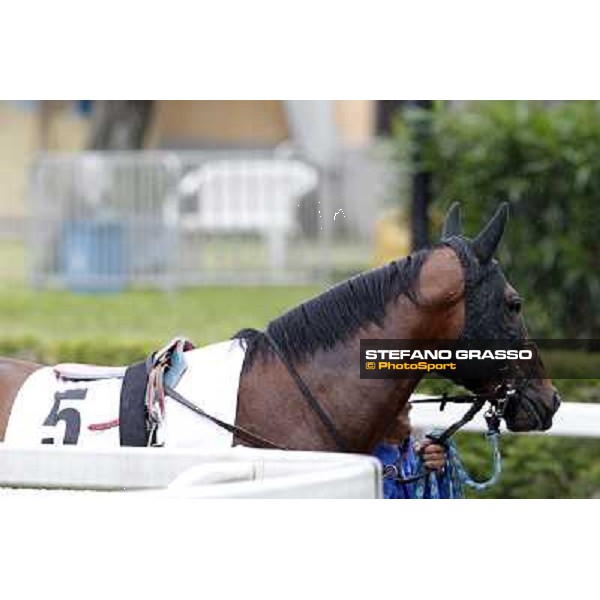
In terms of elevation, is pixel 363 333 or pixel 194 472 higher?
pixel 363 333

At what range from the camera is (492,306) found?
4078 mm

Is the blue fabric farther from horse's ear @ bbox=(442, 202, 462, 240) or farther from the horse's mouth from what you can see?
horse's ear @ bbox=(442, 202, 462, 240)

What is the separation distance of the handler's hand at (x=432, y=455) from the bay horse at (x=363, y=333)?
8.2 inches

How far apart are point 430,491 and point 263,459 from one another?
86 centimetres

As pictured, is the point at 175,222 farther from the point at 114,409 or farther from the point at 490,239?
the point at 490,239

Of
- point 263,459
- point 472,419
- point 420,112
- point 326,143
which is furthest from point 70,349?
point 326,143

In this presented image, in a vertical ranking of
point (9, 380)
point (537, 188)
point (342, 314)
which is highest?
point (537, 188)

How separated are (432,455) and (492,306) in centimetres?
49

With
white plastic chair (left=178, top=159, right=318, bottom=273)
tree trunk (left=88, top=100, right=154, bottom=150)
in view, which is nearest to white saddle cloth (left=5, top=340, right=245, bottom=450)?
white plastic chair (left=178, top=159, right=318, bottom=273)

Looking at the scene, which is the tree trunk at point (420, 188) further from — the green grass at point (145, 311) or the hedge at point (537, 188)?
the green grass at point (145, 311)

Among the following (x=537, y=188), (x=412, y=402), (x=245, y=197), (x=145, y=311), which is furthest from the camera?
(x=245, y=197)

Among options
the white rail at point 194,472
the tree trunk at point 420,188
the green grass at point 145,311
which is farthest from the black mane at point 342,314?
the green grass at point 145,311

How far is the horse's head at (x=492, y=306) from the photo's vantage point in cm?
406

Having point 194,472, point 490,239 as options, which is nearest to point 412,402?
point 490,239
